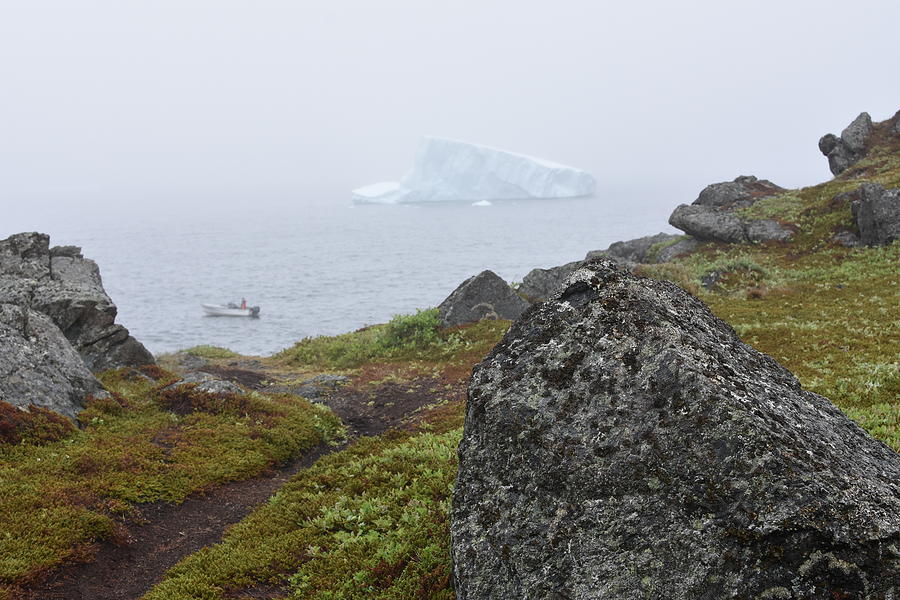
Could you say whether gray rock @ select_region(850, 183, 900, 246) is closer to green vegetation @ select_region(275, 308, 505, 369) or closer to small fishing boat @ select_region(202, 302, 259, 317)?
green vegetation @ select_region(275, 308, 505, 369)

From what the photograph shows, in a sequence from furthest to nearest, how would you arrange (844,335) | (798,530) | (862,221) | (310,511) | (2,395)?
(862,221)
(844,335)
(2,395)
(310,511)
(798,530)

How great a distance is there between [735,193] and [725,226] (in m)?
11.3

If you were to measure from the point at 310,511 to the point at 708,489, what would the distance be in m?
7.67

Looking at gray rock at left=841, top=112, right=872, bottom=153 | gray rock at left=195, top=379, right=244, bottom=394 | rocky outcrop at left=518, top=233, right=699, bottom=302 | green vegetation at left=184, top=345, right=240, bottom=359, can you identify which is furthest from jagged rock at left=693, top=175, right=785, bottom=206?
gray rock at left=195, top=379, right=244, bottom=394

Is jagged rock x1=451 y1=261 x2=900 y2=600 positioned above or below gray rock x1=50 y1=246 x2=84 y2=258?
below

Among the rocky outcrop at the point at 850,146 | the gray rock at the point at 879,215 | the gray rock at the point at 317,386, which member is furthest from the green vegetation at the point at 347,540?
the rocky outcrop at the point at 850,146

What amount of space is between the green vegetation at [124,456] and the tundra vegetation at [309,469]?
4 centimetres

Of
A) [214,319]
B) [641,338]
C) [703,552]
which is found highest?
[641,338]

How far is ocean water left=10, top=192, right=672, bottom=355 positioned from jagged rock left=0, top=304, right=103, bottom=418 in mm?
46350

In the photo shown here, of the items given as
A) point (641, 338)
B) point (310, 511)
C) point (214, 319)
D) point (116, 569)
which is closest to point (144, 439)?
point (116, 569)

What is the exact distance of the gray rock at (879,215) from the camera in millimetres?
32219

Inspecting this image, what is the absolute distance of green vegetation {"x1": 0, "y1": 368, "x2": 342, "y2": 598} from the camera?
1029cm

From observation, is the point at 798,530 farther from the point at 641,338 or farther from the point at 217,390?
the point at 217,390

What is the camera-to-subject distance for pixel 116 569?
9.93 metres
